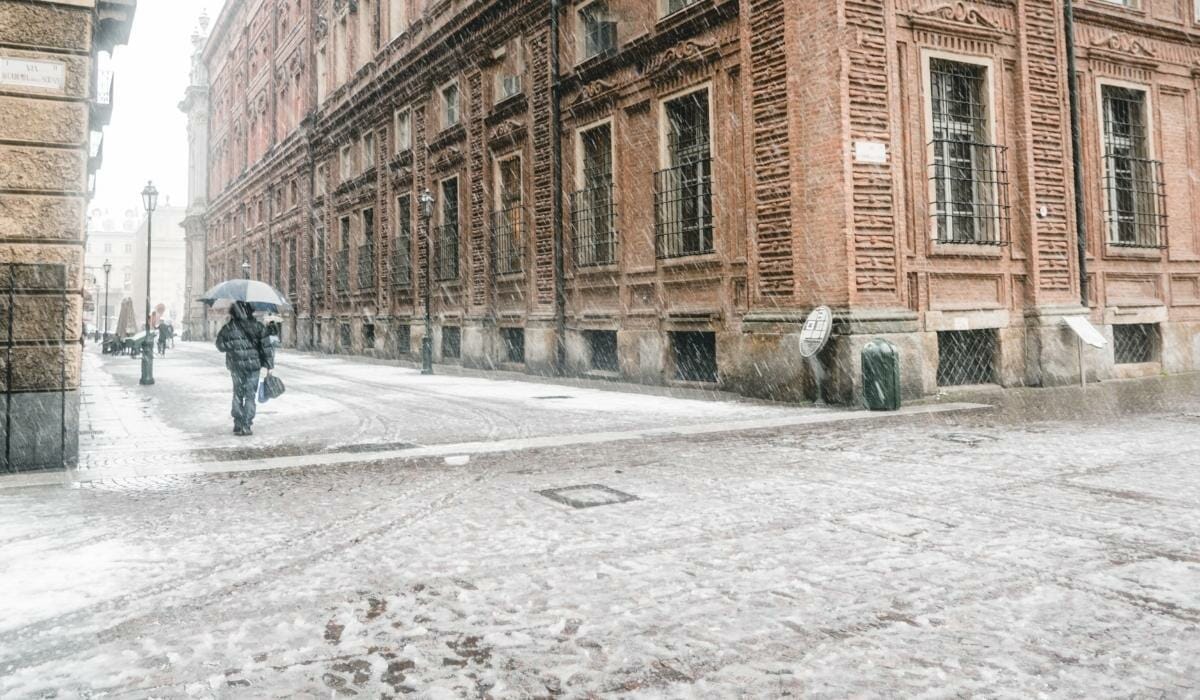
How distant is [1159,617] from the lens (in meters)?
3.22

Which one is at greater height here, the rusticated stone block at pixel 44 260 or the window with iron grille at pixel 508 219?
the window with iron grille at pixel 508 219

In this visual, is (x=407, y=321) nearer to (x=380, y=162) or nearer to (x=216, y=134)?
(x=380, y=162)

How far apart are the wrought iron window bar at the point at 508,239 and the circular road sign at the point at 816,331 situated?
31.0 feet

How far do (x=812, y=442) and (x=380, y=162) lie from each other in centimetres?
2322

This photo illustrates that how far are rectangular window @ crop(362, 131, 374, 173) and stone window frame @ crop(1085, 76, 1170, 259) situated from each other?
2261 cm

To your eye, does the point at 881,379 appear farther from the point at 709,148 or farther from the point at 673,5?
the point at 673,5

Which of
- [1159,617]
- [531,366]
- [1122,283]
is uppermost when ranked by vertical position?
[1122,283]

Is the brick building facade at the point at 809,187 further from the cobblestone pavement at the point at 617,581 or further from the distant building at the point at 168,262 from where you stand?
the distant building at the point at 168,262

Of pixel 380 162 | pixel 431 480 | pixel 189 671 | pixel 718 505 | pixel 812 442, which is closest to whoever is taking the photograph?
pixel 189 671

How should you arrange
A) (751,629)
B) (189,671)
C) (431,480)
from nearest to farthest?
(189,671) → (751,629) → (431,480)

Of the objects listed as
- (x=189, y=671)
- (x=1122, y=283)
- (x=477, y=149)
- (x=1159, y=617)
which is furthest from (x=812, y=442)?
(x=477, y=149)

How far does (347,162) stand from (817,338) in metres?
24.9

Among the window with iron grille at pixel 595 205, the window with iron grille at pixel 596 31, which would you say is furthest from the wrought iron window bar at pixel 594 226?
the window with iron grille at pixel 596 31

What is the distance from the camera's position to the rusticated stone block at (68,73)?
7.13m
